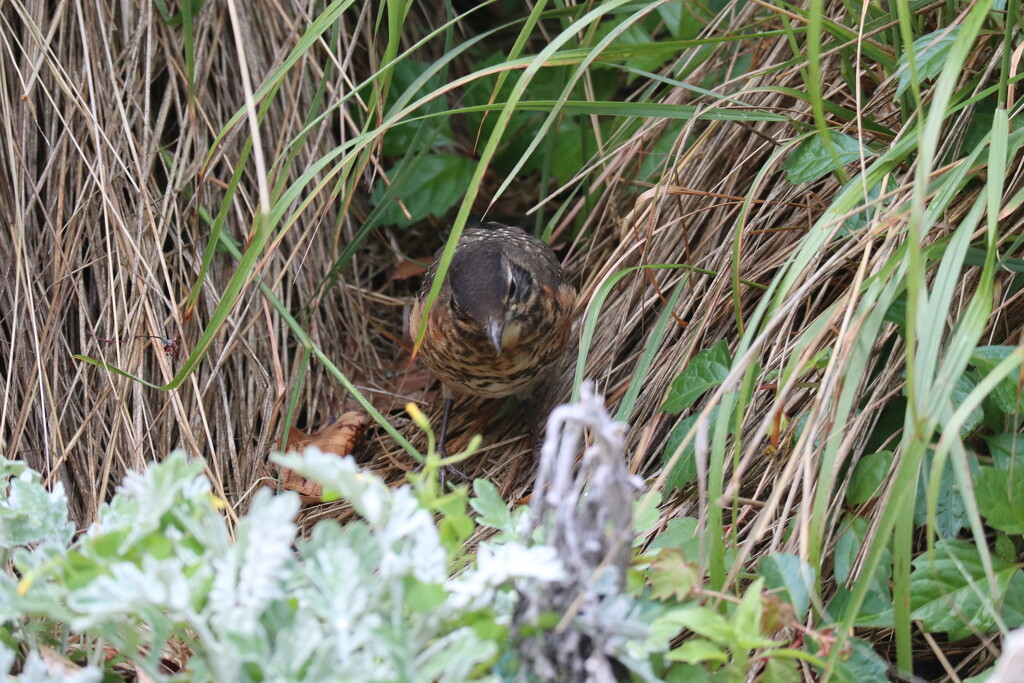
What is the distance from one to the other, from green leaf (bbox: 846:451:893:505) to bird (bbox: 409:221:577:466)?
3.36 feet

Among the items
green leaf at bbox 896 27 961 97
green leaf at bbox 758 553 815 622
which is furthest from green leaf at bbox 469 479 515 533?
green leaf at bbox 896 27 961 97

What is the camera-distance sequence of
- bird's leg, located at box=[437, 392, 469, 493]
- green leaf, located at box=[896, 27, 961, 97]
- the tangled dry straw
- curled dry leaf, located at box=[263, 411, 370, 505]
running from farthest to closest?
bird's leg, located at box=[437, 392, 469, 493] < curled dry leaf, located at box=[263, 411, 370, 505] < the tangled dry straw < green leaf, located at box=[896, 27, 961, 97]

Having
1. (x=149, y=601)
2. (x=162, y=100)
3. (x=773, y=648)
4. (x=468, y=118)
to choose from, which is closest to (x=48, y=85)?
(x=162, y=100)

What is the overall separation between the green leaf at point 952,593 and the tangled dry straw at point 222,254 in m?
0.47

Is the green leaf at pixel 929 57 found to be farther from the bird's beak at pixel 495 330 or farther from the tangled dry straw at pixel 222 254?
the bird's beak at pixel 495 330

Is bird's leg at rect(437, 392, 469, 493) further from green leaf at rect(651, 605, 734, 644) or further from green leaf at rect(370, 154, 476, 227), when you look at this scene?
green leaf at rect(651, 605, 734, 644)

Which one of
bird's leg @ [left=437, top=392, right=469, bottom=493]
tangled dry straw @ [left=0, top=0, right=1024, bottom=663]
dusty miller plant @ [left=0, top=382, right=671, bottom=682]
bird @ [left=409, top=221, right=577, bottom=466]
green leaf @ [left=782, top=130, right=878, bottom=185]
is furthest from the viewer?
bird's leg @ [left=437, top=392, right=469, bottom=493]

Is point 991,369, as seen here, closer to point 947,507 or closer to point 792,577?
point 947,507

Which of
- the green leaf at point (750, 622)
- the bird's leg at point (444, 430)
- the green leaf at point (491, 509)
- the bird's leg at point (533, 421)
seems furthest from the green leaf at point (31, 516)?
the bird's leg at point (444, 430)

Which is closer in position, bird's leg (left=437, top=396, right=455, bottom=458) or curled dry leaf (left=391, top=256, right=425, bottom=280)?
bird's leg (left=437, top=396, right=455, bottom=458)

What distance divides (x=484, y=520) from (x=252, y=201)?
1823 millimetres

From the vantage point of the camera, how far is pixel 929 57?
6.60 ft

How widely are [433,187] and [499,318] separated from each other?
3.21 ft

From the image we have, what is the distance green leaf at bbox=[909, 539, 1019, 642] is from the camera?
5.48ft
